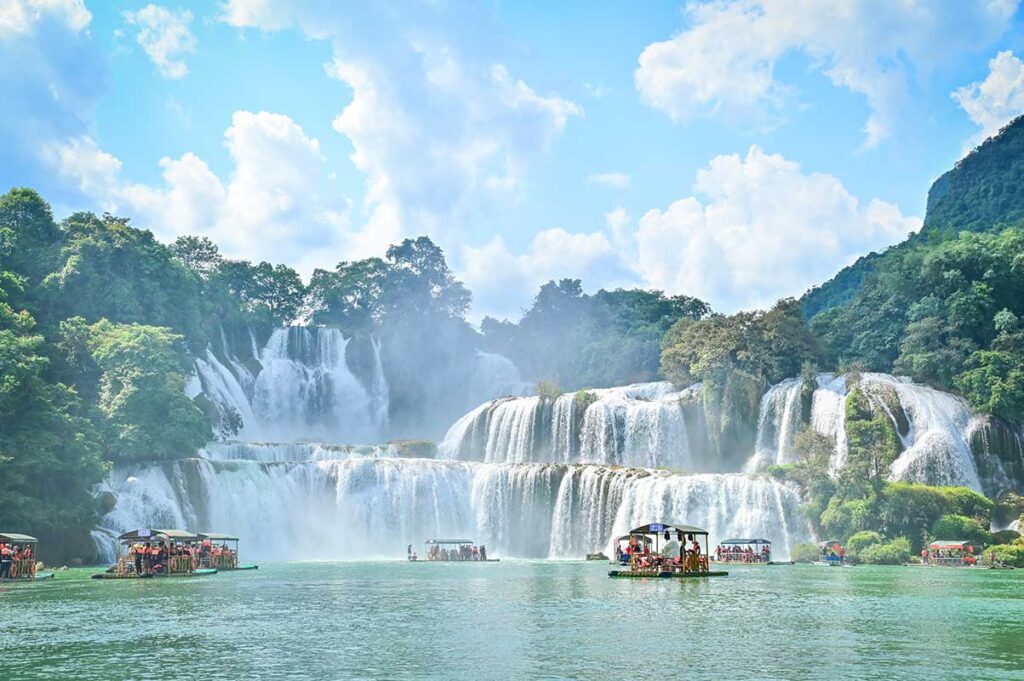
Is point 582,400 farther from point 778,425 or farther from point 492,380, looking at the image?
point 492,380

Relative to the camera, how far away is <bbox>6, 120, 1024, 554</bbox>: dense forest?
4491 centimetres

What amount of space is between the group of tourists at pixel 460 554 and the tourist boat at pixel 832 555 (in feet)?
51.9

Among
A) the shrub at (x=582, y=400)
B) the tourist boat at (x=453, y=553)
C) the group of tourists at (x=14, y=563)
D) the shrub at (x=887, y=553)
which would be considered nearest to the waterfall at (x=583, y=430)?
the shrub at (x=582, y=400)

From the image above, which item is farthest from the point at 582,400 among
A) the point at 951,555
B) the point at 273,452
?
the point at 951,555

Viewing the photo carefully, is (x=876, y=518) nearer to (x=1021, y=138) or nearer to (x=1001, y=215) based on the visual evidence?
(x=1001, y=215)

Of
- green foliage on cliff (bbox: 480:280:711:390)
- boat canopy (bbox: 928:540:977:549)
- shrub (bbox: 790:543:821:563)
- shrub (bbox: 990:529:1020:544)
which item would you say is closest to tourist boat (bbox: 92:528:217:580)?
shrub (bbox: 790:543:821:563)

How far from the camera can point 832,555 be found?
43.3 meters

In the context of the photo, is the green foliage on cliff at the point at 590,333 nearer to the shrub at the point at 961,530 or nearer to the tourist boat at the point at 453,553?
the tourist boat at the point at 453,553

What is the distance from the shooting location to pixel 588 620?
21.6 m

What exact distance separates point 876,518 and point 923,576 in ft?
31.8

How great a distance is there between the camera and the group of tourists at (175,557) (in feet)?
122

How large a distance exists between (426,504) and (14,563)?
901 inches

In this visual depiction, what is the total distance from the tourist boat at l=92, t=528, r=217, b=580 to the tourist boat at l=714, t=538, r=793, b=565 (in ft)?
72.5

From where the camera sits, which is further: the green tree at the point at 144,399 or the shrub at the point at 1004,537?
the green tree at the point at 144,399
